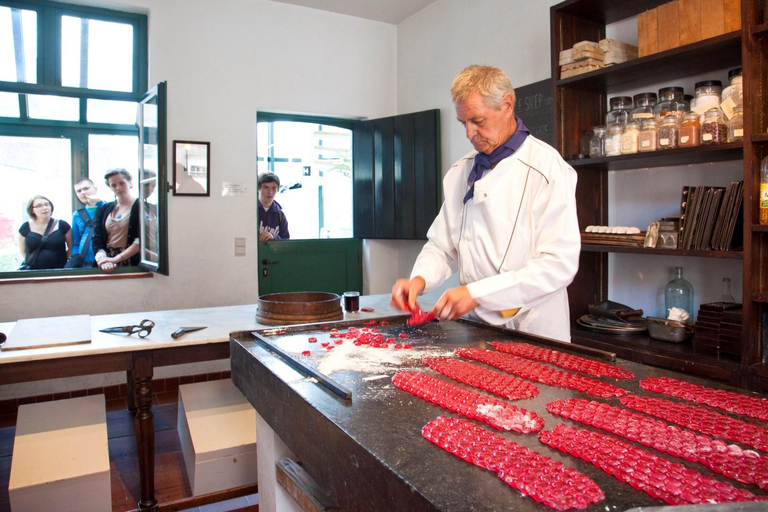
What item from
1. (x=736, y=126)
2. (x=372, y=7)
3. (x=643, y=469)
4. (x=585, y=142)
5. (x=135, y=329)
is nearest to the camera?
(x=643, y=469)

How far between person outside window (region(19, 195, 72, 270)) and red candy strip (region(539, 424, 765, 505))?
4263 millimetres

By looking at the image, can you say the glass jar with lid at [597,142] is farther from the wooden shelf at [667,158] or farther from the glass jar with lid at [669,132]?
the glass jar with lid at [669,132]

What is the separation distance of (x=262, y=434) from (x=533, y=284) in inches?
38.5

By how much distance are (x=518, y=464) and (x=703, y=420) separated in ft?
1.44

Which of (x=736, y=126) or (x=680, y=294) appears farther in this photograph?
(x=680, y=294)

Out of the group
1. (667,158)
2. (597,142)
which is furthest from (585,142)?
(667,158)

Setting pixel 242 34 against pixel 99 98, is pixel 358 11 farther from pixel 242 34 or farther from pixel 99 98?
pixel 99 98

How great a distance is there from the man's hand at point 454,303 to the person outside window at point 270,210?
3413 millimetres

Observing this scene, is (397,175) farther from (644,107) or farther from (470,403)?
(470,403)

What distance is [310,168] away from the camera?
5.22m

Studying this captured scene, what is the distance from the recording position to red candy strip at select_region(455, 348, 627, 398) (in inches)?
50.9

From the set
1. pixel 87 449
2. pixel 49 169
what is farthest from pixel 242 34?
pixel 87 449

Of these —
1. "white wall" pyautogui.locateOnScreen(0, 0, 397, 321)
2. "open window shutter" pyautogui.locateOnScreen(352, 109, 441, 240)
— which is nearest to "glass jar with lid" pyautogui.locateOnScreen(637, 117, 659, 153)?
"open window shutter" pyautogui.locateOnScreen(352, 109, 441, 240)

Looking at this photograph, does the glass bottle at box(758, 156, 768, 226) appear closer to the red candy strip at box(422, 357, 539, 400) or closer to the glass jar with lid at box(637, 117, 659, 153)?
the glass jar with lid at box(637, 117, 659, 153)
